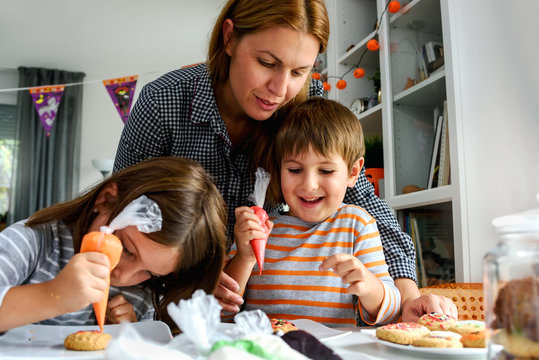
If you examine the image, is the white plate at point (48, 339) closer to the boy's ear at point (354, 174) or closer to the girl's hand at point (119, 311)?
the girl's hand at point (119, 311)

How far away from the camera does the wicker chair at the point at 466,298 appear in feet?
5.27

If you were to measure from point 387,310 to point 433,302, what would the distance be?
0.34 feet

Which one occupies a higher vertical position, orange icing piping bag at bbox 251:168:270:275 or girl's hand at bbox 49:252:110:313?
orange icing piping bag at bbox 251:168:270:275

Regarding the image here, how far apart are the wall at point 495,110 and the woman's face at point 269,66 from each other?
877 millimetres

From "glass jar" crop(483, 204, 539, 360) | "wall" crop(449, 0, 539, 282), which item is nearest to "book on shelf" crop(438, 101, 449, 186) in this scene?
"wall" crop(449, 0, 539, 282)

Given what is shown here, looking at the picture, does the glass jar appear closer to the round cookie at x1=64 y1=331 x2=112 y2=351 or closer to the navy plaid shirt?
the round cookie at x1=64 y1=331 x2=112 y2=351

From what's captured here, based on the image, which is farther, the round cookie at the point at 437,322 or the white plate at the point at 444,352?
the round cookie at the point at 437,322

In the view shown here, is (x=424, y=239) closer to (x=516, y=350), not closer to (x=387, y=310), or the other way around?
(x=387, y=310)

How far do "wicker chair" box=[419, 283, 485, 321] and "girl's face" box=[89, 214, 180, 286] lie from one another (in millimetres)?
1015

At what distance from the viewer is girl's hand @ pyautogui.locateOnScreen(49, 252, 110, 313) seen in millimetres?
664

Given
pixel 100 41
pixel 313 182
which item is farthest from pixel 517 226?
pixel 100 41

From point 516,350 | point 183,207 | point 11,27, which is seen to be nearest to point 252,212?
point 183,207

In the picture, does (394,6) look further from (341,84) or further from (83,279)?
(83,279)

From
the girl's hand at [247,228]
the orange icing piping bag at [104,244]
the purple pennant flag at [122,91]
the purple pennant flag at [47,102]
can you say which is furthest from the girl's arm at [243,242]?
the purple pennant flag at [47,102]
